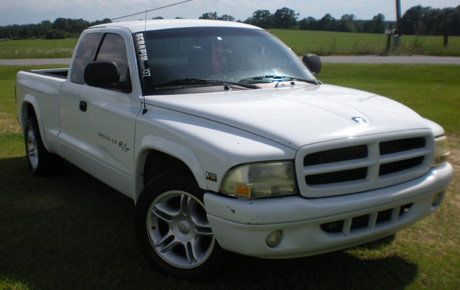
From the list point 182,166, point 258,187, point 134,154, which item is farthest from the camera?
point 134,154

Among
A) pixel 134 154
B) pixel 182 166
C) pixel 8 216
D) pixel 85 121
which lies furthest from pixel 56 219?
pixel 182 166

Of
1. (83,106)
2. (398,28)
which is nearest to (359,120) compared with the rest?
(83,106)

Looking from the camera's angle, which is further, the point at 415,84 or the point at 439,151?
the point at 415,84

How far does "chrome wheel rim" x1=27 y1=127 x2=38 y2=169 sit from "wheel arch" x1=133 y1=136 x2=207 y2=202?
255cm

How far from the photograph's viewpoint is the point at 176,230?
10.5 feet

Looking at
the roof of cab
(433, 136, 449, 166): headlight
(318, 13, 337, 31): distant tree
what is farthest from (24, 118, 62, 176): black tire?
(318, 13, 337, 31): distant tree

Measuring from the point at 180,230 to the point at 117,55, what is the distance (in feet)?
5.69

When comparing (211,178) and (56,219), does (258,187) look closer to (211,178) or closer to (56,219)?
(211,178)

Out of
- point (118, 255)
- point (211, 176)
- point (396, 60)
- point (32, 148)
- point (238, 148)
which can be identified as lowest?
point (118, 255)

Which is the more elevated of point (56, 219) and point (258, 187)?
point (258, 187)

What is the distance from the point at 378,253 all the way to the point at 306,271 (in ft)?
2.11

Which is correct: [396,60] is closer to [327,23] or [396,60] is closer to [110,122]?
[110,122]

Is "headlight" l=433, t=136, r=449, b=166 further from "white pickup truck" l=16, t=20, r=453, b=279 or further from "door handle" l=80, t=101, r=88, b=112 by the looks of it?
"door handle" l=80, t=101, r=88, b=112

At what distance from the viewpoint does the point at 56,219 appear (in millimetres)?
4305
